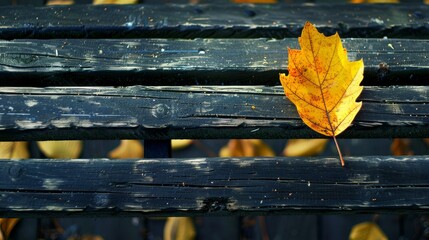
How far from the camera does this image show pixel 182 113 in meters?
1.16

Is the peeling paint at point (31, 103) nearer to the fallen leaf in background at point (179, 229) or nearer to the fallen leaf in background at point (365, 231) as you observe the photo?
the fallen leaf in background at point (179, 229)

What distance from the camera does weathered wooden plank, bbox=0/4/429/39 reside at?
50.5 inches

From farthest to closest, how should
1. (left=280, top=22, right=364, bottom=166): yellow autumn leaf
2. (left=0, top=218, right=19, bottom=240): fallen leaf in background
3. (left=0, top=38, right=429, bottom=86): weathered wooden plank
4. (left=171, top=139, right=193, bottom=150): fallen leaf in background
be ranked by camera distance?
(left=171, top=139, right=193, bottom=150): fallen leaf in background, (left=0, top=218, right=19, bottom=240): fallen leaf in background, (left=0, top=38, right=429, bottom=86): weathered wooden plank, (left=280, top=22, right=364, bottom=166): yellow autumn leaf

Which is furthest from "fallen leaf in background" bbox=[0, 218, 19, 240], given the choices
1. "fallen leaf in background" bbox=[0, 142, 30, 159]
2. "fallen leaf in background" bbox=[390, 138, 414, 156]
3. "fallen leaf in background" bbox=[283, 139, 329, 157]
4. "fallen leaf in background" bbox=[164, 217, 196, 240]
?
"fallen leaf in background" bbox=[390, 138, 414, 156]

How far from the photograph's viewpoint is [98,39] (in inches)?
49.5

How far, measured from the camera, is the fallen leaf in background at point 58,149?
162cm

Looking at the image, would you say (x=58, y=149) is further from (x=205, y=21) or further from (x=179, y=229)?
(x=205, y=21)

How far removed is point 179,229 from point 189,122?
58 cm

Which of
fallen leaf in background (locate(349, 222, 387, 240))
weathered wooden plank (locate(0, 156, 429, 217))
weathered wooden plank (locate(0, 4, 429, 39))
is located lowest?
fallen leaf in background (locate(349, 222, 387, 240))

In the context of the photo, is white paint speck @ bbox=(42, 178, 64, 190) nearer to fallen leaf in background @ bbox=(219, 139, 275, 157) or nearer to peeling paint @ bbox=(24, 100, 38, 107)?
peeling paint @ bbox=(24, 100, 38, 107)

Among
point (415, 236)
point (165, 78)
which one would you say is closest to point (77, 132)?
point (165, 78)

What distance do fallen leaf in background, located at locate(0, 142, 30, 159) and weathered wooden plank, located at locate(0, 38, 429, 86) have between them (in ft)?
1.35

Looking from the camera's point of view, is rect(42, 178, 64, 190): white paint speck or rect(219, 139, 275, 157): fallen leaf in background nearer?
rect(42, 178, 64, 190): white paint speck

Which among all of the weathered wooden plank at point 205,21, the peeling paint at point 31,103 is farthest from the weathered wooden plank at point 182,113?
the weathered wooden plank at point 205,21
